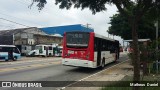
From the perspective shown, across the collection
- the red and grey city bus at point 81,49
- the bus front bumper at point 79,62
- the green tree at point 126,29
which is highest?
the green tree at point 126,29

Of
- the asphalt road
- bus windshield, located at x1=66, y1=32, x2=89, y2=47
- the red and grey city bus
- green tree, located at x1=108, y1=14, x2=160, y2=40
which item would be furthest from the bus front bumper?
green tree, located at x1=108, y1=14, x2=160, y2=40

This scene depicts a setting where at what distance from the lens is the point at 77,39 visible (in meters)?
19.4

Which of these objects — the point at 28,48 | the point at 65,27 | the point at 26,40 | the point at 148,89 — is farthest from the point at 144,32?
Answer: the point at 65,27

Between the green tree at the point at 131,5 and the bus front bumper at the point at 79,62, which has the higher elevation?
the green tree at the point at 131,5

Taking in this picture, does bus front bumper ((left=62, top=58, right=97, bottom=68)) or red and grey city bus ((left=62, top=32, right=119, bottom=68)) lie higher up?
red and grey city bus ((left=62, top=32, right=119, bottom=68))

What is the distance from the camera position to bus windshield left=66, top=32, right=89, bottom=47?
1919cm

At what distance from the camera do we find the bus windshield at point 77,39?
1919 centimetres

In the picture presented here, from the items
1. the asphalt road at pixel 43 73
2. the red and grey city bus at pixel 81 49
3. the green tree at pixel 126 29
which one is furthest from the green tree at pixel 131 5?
the green tree at pixel 126 29

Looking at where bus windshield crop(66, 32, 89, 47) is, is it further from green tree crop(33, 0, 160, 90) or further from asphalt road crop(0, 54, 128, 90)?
green tree crop(33, 0, 160, 90)

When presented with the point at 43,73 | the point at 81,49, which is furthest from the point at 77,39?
the point at 43,73

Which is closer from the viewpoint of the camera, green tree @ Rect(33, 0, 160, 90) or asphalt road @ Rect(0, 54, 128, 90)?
green tree @ Rect(33, 0, 160, 90)

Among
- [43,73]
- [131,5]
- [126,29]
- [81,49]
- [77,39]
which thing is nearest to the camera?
[131,5]

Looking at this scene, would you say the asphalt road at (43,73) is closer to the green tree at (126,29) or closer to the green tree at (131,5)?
the green tree at (131,5)

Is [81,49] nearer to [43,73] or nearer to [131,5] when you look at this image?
[43,73]
